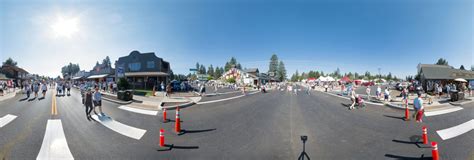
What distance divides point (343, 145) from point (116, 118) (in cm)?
981

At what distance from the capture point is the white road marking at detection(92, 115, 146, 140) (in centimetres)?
621

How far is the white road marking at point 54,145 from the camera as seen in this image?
4711 millimetres

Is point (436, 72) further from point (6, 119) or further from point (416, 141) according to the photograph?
point (6, 119)

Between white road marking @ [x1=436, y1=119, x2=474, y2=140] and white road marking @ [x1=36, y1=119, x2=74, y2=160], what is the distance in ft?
42.7

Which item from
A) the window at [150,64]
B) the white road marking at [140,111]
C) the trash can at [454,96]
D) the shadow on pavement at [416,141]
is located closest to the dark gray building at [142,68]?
the window at [150,64]

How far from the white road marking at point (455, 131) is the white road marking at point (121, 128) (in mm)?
11618

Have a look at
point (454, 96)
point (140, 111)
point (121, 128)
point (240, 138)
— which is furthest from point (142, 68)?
point (454, 96)

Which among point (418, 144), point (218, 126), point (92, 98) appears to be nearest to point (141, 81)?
point (92, 98)

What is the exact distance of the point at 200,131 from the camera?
21.7 ft

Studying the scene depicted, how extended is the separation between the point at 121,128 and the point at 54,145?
188 cm

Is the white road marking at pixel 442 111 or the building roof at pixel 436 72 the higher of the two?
the building roof at pixel 436 72

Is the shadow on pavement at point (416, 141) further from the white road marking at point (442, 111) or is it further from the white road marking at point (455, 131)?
the white road marking at point (442, 111)

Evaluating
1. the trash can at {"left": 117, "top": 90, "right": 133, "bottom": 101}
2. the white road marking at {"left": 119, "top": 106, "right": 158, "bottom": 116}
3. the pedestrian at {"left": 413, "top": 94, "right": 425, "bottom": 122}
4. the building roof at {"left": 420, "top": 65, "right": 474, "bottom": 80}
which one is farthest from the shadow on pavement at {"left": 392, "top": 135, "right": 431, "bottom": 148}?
the trash can at {"left": 117, "top": 90, "right": 133, "bottom": 101}

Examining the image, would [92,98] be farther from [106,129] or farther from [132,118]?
[106,129]
